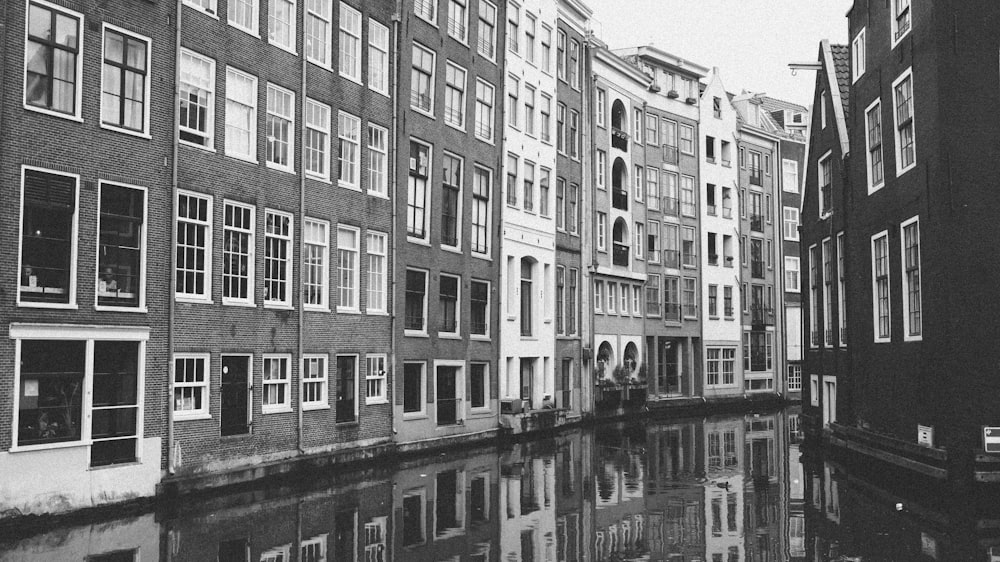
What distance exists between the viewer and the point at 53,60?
18.5 meters

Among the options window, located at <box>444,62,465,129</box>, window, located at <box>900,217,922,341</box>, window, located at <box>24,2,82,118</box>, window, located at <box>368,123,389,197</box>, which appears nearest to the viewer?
window, located at <box>24,2,82,118</box>

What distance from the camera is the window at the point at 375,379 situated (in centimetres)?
2844

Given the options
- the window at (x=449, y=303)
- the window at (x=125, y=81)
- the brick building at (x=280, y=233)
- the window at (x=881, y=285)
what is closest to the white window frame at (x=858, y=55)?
the window at (x=881, y=285)

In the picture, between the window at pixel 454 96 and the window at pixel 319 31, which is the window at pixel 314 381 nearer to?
the window at pixel 319 31

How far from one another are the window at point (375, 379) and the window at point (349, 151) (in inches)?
205

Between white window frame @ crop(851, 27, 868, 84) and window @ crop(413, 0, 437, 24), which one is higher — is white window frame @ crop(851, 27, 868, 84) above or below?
below

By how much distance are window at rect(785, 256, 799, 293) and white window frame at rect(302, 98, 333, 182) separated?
4910 centimetres

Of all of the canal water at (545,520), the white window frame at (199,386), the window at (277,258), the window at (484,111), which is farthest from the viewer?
the window at (484,111)

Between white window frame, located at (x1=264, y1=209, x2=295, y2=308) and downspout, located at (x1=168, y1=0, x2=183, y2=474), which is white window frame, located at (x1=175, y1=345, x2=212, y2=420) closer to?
downspout, located at (x1=168, y1=0, x2=183, y2=474)

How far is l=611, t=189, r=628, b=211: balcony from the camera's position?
52219 millimetres

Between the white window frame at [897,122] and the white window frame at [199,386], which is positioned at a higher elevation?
the white window frame at [897,122]

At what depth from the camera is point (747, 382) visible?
63688 mm

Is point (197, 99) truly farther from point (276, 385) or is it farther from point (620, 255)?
point (620, 255)

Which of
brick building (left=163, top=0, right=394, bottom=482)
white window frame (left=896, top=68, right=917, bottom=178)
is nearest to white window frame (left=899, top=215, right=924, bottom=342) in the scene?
white window frame (left=896, top=68, right=917, bottom=178)
